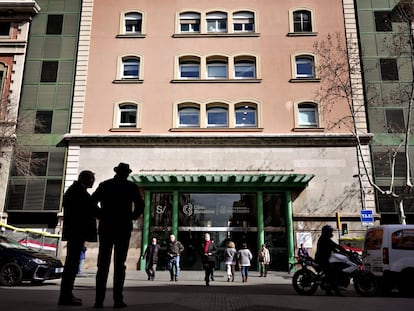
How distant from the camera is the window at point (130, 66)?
2384 centimetres

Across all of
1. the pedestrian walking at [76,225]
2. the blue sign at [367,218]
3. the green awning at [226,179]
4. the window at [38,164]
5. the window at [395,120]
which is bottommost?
the pedestrian walking at [76,225]

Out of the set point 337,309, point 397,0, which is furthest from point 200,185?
point 397,0

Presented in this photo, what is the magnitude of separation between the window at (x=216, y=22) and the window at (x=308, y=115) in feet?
23.0

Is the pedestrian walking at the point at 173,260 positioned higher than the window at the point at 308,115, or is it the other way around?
the window at the point at 308,115

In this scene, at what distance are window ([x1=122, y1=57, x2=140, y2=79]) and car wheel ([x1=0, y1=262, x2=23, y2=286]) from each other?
1548cm

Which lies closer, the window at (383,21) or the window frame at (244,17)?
the window at (383,21)

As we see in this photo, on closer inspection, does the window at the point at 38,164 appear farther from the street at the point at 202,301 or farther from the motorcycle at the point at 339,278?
the motorcycle at the point at 339,278

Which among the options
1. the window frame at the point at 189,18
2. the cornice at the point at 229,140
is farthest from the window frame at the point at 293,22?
the cornice at the point at 229,140

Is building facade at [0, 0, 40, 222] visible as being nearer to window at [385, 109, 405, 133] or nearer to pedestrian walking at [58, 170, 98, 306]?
pedestrian walking at [58, 170, 98, 306]

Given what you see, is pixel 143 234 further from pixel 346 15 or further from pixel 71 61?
pixel 346 15

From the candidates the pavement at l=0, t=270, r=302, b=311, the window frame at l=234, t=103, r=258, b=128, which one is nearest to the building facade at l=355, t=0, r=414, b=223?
the window frame at l=234, t=103, r=258, b=128

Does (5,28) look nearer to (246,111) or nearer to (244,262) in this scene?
(246,111)

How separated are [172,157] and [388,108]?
1262 centimetres

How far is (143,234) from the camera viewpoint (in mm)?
20438
